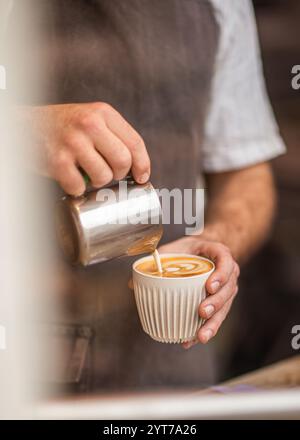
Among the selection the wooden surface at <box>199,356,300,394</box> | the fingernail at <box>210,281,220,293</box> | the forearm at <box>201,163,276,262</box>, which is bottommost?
the wooden surface at <box>199,356,300,394</box>

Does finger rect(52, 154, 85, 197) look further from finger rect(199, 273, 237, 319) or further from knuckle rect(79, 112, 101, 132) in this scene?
finger rect(199, 273, 237, 319)

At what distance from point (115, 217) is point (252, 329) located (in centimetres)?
38

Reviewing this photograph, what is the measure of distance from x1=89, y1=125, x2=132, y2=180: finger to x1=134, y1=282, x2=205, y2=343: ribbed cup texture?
0.17 m

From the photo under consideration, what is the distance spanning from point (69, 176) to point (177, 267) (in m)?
0.21

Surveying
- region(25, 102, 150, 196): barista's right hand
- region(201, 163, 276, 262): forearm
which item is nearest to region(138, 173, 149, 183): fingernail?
region(25, 102, 150, 196): barista's right hand

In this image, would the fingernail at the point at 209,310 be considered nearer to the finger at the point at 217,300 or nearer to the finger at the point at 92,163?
the finger at the point at 217,300

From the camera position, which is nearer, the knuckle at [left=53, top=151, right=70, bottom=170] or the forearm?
the knuckle at [left=53, top=151, right=70, bottom=170]

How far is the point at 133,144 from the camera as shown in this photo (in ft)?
2.24

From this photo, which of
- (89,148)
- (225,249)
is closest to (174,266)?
(225,249)

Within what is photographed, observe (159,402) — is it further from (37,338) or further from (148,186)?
(148,186)

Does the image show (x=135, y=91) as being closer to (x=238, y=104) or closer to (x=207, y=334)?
(x=238, y=104)

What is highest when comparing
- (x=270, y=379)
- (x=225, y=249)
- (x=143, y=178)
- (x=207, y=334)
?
(x=143, y=178)

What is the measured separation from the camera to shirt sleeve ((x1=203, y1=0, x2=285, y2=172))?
0.86 metres

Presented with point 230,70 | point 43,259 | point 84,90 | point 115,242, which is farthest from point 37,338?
point 230,70
